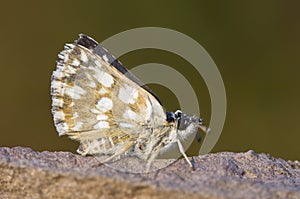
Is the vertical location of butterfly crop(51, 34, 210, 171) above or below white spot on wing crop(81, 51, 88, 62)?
below

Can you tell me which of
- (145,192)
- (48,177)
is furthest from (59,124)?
(145,192)

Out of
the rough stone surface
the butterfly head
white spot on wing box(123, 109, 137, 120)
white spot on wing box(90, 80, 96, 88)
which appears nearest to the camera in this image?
the rough stone surface

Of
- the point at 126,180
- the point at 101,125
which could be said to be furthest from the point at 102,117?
the point at 126,180

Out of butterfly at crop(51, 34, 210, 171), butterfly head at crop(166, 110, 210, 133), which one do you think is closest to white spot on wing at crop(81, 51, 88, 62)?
butterfly at crop(51, 34, 210, 171)

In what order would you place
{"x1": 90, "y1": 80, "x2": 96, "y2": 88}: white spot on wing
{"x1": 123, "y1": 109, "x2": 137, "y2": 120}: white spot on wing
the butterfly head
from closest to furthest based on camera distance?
1. the butterfly head
2. {"x1": 123, "y1": 109, "x2": 137, "y2": 120}: white spot on wing
3. {"x1": 90, "y1": 80, "x2": 96, "y2": 88}: white spot on wing

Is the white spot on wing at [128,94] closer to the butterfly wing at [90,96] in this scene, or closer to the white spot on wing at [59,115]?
the butterfly wing at [90,96]

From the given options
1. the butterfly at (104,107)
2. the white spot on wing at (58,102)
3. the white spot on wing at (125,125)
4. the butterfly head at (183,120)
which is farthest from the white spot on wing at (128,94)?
the white spot on wing at (58,102)

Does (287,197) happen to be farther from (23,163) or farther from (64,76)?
(64,76)

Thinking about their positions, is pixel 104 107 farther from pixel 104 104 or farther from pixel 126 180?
pixel 126 180

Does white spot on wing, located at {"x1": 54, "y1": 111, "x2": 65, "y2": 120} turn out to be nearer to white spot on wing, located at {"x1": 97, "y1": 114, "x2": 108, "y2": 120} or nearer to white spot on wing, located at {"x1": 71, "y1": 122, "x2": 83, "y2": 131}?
white spot on wing, located at {"x1": 71, "y1": 122, "x2": 83, "y2": 131}
